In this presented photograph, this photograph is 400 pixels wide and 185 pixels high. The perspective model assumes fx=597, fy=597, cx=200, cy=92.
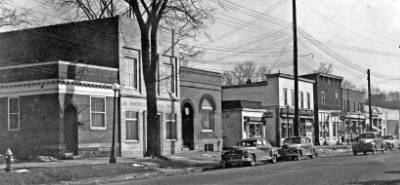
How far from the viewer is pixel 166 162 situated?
102 feet

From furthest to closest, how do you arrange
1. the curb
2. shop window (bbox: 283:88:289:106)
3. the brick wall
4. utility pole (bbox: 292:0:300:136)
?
1. shop window (bbox: 283:88:289:106)
2. utility pole (bbox: 292:0:300:136)
3. the brick wall
4. the curb

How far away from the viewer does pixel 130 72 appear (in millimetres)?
37969

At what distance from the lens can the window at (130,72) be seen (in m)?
37.4

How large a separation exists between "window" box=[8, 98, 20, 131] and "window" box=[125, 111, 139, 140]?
6.92 metres

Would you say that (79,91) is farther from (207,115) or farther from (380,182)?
(380,182)

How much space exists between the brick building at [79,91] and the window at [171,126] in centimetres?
2

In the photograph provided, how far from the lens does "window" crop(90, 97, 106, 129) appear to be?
3456 cm

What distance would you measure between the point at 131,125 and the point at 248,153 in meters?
9.23

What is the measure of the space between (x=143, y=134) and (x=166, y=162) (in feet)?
A: 26.9

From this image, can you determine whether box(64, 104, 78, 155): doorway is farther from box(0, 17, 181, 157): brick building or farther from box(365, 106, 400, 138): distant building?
box(365, 106, 400, 138): distant building

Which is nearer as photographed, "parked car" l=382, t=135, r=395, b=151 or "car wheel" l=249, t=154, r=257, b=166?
"car wheel" l=249, t=154, r=257, b=166

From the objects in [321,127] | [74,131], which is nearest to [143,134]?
[74,131]

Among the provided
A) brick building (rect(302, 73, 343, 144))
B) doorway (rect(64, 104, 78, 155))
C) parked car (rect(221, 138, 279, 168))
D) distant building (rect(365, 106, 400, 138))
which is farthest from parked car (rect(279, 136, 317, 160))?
distant building (rect(365, 106, 400, 138))

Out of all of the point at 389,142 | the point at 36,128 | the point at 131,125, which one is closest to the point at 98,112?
the point at 131,125
